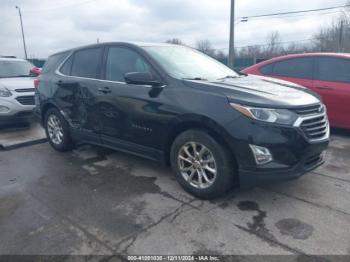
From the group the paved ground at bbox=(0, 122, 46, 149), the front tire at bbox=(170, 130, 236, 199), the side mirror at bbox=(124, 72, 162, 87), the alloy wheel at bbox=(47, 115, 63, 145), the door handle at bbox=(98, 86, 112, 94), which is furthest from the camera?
the paved ground at bbox=(0, 122, 46, 149)

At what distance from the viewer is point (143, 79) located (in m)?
3.49

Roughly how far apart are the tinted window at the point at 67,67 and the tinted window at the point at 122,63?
1.01 m

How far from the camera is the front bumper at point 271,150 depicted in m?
2.88

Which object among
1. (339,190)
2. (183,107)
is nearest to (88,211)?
(183,107)

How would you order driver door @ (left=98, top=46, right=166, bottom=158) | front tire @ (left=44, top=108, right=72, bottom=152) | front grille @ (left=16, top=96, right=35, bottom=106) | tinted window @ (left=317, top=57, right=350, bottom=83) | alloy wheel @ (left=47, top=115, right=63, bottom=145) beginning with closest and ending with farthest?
driver door @ (left=98, top=46, right=166, bottom=158) → front tire @ (left=44, top=108, right=72, bottom=152) → alloy wheel @ (left=47, top=115, right=63, bottom=145) → tinted window @ (left=317, top=57, right=350, bottom=83) → front grille @ (left=16, top=96, right=35, bottom=106)

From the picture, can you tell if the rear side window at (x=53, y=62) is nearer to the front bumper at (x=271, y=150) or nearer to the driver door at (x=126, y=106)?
the driver door at (x=126, y=106)

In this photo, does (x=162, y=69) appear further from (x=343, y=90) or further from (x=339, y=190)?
(x=343, y=90)

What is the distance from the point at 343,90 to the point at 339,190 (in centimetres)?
252

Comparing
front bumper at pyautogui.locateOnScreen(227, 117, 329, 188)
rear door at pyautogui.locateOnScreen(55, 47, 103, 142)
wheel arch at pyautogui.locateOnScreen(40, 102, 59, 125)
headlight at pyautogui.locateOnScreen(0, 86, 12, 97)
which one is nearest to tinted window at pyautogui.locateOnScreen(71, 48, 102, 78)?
rear door at pyautogui.locateOnScreen(55, 47, 103, 142)

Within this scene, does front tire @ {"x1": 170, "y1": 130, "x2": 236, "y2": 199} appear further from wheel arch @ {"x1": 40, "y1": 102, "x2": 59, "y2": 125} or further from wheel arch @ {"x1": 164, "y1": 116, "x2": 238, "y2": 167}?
wheel arch @ {"x1": 40, "y1": 102, "x2": 59, "y2": 125}

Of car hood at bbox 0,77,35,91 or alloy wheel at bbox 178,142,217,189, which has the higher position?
car hood at bbox 0,77,35,91

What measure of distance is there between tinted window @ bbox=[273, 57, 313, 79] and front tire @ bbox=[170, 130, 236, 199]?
3.57 meters

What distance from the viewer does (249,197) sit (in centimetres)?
343

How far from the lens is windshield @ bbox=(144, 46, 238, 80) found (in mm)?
3672
